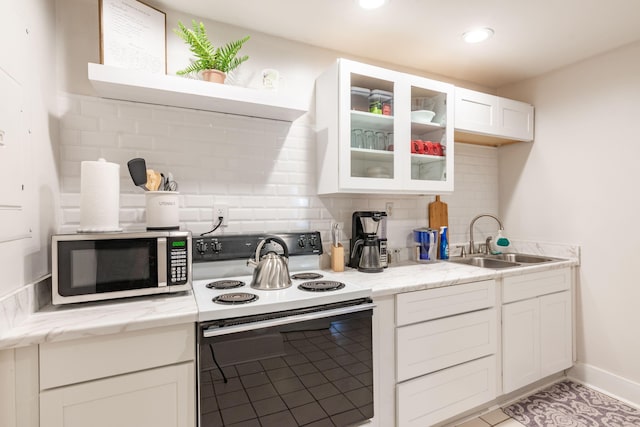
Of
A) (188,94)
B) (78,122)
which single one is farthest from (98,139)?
(188,94)

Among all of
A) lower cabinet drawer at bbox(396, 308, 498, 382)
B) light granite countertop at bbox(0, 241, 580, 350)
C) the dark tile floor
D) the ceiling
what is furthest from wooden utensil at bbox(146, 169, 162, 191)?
lower cabinet drawer at bbox(396, 308, 498, 382)

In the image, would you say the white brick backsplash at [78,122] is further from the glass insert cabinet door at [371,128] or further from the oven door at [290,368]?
the glass insert cabinet door at [371,128]

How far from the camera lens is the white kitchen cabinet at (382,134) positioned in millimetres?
1945

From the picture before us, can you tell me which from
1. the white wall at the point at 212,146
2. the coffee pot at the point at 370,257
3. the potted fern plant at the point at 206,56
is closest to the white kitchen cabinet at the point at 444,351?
the coffee pot at the point at 370,257

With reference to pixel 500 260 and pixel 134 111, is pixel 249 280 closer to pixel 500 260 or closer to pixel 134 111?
pixel 134 111

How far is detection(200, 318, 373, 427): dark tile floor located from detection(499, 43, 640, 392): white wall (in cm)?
196

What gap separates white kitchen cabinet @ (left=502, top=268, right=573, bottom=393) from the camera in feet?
6.88

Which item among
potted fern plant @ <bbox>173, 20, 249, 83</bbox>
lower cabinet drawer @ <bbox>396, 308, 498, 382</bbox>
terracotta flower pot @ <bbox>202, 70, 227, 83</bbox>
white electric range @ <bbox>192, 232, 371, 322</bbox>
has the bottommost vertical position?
lower cabinet drawer @ <bbox>396, 308, 498, 382</bbox>

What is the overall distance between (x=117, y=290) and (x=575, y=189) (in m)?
3.06

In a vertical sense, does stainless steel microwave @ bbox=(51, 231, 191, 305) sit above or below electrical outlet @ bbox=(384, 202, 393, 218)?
below

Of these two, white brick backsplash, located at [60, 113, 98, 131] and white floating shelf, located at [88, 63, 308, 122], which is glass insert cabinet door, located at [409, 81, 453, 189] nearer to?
white floating shelf, located at [88, 63, 308, 122]

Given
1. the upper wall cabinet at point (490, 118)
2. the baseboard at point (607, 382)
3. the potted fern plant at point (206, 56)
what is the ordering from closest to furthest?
the potted fern plant at point (206, 56) → the baseboard at point (607, 382) → the upper wall cabinet at point (490, 118)

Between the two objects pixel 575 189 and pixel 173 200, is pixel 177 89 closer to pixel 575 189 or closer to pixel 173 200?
pixel 173 200

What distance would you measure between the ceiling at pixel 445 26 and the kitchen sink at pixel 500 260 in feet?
5.04
